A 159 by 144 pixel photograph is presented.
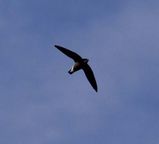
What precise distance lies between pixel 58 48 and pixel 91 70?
4.37 meters

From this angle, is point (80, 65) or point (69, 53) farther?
point (80, 65)

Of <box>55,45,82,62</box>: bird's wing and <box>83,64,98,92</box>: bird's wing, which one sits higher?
<box>55,45,82,62</box>: bird's wing

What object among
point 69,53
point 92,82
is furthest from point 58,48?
point 92,82

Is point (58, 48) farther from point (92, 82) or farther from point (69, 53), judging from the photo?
point (92, 82)

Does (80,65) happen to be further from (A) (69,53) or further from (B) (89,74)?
(A) (69,53)

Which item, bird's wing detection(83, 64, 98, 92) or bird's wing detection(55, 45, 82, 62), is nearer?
bird's wing detection(55, 45, 82, 62)

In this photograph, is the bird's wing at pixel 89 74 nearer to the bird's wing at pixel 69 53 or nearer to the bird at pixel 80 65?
the bird at pixel 80 65

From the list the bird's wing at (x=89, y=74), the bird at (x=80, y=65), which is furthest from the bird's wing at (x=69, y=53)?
the bird's wing at (x=89, y=74)

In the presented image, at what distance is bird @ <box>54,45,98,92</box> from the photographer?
6082 centimetres

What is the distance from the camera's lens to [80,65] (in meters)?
62.1

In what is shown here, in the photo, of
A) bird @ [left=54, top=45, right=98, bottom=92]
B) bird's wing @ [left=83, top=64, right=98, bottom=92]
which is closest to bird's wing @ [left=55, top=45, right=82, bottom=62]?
bird @ [left=54, top=45, right=98, bottom=92]

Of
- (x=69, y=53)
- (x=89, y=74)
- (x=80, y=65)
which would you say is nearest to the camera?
(x=69, y=53)

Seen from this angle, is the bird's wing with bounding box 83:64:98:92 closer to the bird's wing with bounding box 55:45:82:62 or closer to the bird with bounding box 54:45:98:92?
the bird with bounding box 54:45:98:92

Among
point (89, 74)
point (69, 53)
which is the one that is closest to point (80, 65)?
point (89, 74)
